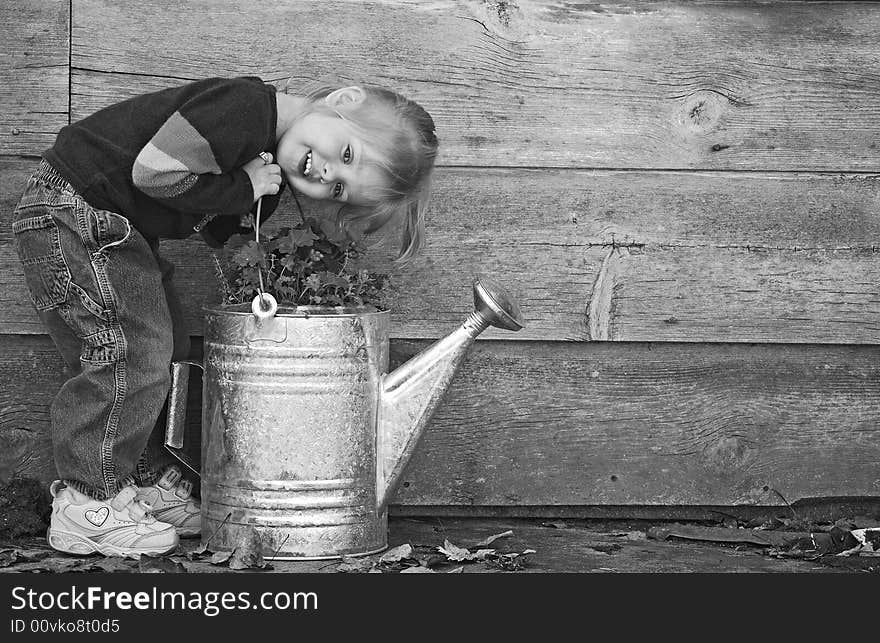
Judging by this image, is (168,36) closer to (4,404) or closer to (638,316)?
(4,404)

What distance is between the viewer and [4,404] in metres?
2.55

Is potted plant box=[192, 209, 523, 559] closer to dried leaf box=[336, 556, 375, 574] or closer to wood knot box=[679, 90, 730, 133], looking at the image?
dried leaf box=[336, 556, 375, 574]

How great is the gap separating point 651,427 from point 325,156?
1036 mm

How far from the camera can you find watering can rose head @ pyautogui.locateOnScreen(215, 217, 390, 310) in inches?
86.6

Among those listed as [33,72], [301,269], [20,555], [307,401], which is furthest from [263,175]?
[20,555]

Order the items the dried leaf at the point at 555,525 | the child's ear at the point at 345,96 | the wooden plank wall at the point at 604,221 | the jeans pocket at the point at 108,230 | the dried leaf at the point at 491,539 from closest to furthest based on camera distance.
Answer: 1. the jeans pocket at the point at 108,230
2. the child's ear at the point at 345,96
3. the dried leaf at the point at 491,539
4. the wooden plank wall at the point at 604,221
5. the dried leaf at the point at 555,525

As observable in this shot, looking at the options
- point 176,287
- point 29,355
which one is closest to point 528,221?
point 176,287

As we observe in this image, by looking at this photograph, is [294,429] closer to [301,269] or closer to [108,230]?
[301,269]

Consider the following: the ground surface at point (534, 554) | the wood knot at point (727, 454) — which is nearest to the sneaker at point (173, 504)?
the ground surface at point (534, 554)

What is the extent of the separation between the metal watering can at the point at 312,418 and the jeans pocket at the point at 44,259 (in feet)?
0.99

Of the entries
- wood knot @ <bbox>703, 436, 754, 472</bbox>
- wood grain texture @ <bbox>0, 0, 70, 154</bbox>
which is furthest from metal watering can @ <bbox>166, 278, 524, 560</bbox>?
wood knot @ <bbox>703, 436, 754, 472</bbox>

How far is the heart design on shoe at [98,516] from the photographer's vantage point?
223cm

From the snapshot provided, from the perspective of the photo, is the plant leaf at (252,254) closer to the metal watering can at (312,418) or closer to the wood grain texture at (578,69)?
the metal watering can at (312,418)

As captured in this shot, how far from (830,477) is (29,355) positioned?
192 centimetres
